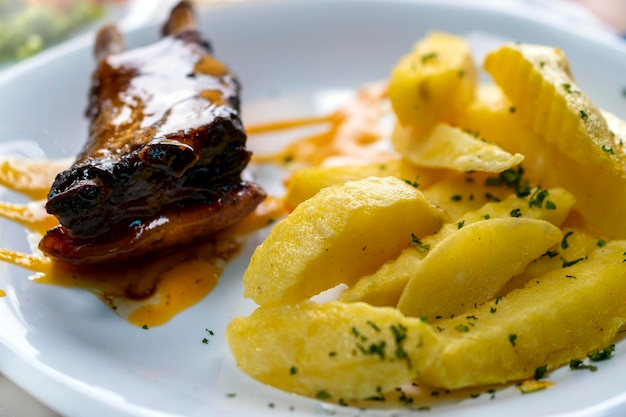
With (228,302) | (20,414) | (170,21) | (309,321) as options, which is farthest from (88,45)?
(309,321)

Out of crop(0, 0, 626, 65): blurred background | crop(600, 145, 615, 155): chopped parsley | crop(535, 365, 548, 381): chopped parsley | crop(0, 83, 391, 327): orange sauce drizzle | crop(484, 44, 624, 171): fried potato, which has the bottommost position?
crop(0, 83, 391, 327): orange sauce drizzle

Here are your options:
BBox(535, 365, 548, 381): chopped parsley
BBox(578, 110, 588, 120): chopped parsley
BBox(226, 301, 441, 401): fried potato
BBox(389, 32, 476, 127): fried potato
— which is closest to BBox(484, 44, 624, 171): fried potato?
BBox(578, 110, 588, 120): chopped parsley

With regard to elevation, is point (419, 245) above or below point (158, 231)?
above

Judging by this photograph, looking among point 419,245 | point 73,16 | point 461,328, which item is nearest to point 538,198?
point 419,245

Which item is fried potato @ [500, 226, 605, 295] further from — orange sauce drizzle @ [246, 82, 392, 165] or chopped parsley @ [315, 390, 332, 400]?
orange sauce drizzle @ [246, 82, 392, 165]

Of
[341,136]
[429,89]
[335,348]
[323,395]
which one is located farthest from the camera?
[341,136]

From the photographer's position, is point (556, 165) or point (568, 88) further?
point (556, 165)

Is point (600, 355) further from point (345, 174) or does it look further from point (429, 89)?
point (429, 89)
